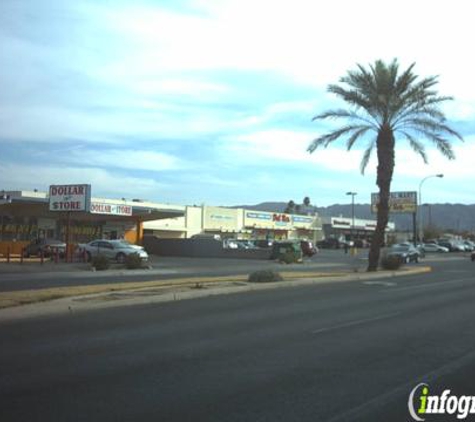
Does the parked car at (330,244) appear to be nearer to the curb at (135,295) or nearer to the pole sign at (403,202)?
the pole sign at (403,202)

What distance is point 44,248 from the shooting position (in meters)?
47.2

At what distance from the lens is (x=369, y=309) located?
16125mm

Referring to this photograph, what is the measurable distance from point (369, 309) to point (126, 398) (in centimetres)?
982

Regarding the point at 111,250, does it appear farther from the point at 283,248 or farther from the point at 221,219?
the point at 221,219

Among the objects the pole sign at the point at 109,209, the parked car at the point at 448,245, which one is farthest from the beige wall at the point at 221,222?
the pole sign at the point at 109,209

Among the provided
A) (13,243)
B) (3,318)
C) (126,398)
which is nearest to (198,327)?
(3,318)

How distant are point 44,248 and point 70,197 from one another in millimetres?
5798

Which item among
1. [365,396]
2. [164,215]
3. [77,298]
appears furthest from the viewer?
[164,215]

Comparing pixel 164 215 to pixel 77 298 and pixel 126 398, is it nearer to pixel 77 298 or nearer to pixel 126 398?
pixel 77 298

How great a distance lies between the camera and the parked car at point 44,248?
153 ft

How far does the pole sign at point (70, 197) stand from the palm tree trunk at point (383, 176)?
61.8 ft

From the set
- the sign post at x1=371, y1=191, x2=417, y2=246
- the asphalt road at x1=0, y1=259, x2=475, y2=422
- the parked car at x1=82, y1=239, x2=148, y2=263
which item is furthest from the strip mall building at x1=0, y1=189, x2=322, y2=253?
the asphalt road at x1=0, y1=259, x2=475, y2=422

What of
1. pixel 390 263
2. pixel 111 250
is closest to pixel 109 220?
pixel 111 250

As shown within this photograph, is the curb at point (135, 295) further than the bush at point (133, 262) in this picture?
No
